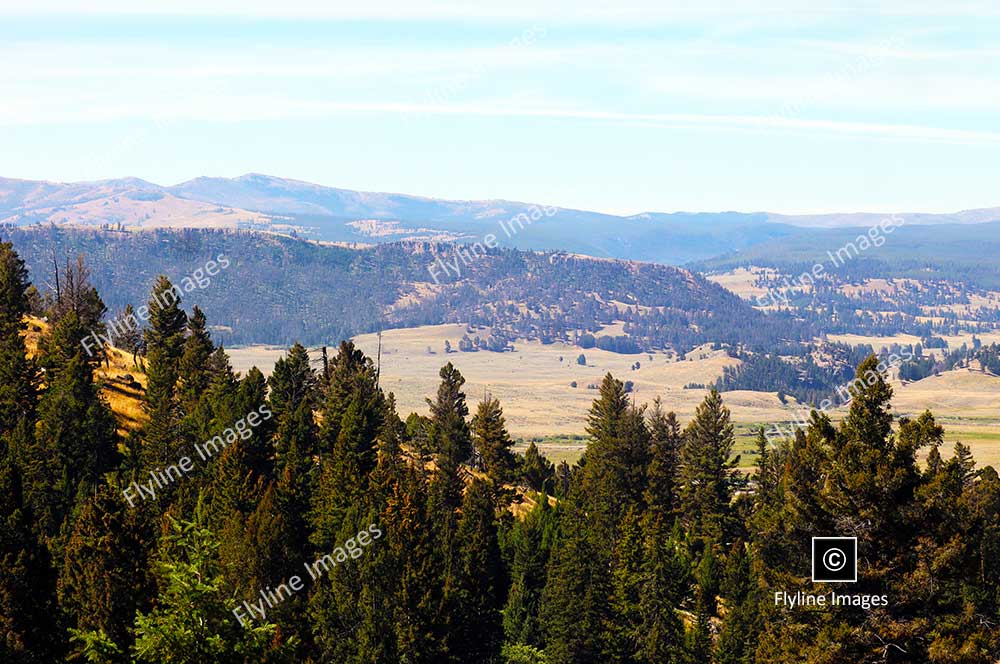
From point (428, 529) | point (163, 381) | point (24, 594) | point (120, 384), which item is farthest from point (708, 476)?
point (24, 594)

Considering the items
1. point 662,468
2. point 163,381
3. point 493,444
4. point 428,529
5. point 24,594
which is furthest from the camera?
point 493,444

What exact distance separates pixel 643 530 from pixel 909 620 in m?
55.7

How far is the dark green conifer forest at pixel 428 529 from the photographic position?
3631cm

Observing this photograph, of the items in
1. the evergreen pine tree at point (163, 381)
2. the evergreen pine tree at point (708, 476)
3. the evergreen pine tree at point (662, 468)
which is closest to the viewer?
the evergreen pine tree at point (163, 381)

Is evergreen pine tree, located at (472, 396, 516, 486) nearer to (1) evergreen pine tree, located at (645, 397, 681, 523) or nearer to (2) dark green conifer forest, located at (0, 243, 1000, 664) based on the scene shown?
(2) dark green conifer forest, located at (0, 243, 1000, 664)

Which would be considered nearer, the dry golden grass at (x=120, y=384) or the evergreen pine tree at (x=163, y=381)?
the evergreen pine tree at (x=163, y=381)

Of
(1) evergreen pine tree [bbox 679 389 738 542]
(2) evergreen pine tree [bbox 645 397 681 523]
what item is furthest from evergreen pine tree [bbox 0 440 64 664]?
(1) evergreen pine tree [bbox 679 389 738 542]

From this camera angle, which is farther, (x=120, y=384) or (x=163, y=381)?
(x=120, y=384)

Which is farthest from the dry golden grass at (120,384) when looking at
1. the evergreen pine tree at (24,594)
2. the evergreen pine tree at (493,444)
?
the evergreen pine tree at (24,594)

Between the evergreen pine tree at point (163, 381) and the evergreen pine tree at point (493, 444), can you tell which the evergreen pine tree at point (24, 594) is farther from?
the evergreen pine tree at point (493, 444)

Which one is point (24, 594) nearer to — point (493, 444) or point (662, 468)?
point (493, 444)

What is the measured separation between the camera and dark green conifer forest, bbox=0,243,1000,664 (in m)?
36.3

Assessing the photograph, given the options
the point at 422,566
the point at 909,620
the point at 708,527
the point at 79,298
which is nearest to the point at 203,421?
the point at 422,566

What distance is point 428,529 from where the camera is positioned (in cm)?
7388
